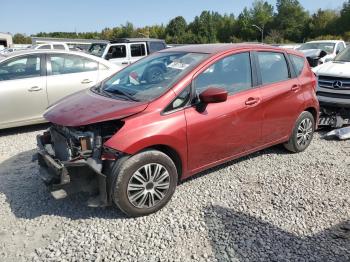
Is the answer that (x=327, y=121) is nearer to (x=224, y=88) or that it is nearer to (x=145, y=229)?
(x=224, y=88)

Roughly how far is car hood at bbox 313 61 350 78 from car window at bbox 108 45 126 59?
848 cm

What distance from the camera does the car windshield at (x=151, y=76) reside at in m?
3.99

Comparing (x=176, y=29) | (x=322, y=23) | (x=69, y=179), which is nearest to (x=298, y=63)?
(x=69, y=179)

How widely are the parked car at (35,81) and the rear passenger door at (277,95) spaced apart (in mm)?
3702

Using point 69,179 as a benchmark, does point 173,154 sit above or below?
above

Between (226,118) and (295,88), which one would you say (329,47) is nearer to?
(295,88)

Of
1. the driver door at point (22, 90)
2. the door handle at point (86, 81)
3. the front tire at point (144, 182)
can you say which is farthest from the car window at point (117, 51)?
the front tire at point (144, 182)

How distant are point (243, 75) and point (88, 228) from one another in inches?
103

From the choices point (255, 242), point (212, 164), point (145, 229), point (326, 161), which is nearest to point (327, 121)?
point (326, 161)

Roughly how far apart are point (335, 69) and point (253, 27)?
90459 millimetres

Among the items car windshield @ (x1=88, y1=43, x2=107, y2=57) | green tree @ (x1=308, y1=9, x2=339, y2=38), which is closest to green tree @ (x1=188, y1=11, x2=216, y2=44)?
green tree @ (x1=308, y1=9, x2=339, y2=38)

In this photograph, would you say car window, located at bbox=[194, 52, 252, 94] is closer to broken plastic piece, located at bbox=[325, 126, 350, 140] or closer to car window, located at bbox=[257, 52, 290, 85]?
car window, located at bbox=[257, 52, 290, 85]

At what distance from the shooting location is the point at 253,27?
92.6 metres

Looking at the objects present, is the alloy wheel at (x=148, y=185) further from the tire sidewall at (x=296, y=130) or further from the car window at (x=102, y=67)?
the car window at (x=102, y=67)
